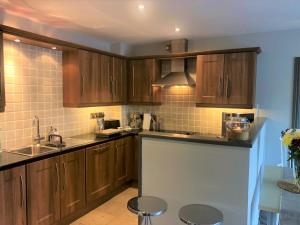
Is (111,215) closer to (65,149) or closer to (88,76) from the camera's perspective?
(65,149)

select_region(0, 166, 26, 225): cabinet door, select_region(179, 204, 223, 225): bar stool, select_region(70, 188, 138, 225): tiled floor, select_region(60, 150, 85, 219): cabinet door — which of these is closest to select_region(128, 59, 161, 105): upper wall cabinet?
select_region(60, 150, 85, 219): cabinet door

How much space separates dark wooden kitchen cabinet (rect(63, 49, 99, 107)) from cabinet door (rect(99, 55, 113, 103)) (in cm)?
21

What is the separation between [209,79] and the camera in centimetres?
368

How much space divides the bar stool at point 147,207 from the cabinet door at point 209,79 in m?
2.14

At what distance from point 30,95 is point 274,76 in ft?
11.3

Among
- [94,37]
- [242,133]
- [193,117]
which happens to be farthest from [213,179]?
[94,37]

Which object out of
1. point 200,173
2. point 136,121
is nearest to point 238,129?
point 200,173

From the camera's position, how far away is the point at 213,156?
1.92 meters

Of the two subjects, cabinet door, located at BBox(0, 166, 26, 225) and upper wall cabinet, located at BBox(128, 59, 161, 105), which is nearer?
cabinet door, located at BBox(0, 166, 26, 225)

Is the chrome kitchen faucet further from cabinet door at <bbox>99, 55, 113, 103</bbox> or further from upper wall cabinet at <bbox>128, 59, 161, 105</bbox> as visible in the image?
upper wall cabinet at <bbox>128, 59, 161, 105</bbox>

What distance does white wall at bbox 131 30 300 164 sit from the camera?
3.49 m

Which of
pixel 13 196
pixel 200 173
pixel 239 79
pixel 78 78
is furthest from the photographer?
pixel 239 79

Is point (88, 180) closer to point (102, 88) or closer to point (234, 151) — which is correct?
point (102, 88)

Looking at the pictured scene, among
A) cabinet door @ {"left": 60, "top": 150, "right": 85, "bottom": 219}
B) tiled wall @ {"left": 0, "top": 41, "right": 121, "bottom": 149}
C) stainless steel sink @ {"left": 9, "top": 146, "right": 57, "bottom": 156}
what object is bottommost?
cabinet door @ {"left": 60, "top": 150, "right": 85, "bottom": 219}
